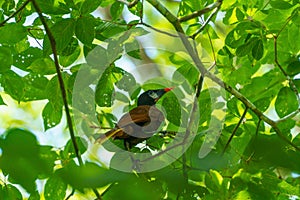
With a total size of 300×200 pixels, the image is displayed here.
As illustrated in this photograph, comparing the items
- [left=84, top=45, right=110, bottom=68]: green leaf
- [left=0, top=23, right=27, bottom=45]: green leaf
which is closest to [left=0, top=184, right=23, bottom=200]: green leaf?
[left=0, top=23, right=27, bottom=45]: green leaf

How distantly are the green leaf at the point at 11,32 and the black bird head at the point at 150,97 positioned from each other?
102 cm

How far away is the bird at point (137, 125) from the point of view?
260cm

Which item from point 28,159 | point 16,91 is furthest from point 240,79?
point 28,159

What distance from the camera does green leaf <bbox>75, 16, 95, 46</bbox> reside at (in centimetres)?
236

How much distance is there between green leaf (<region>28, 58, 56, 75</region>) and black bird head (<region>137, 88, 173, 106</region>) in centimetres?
68

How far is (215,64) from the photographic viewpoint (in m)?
2.97

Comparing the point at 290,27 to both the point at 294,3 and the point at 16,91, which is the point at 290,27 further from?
the point at 16,91

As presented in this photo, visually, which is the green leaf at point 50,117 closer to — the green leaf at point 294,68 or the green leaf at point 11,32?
the green leaf at point 11,32

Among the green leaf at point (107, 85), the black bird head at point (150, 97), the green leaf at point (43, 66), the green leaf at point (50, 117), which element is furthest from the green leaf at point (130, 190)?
the black bird head at point (150, 97)

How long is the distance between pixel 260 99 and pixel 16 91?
1.31m

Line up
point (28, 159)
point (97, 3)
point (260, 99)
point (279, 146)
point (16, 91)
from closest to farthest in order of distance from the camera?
point (28, 159), point (279, 146), point (97, 3), point (16, 91), point (260, 99)

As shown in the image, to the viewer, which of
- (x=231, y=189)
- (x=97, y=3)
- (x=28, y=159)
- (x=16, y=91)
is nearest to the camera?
(x=28, y=159)

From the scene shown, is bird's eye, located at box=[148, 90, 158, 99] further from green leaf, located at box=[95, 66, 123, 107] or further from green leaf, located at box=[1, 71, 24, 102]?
green leaf, located at box=[1, 71, 24, 102]

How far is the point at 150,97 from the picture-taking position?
333 centimetres
